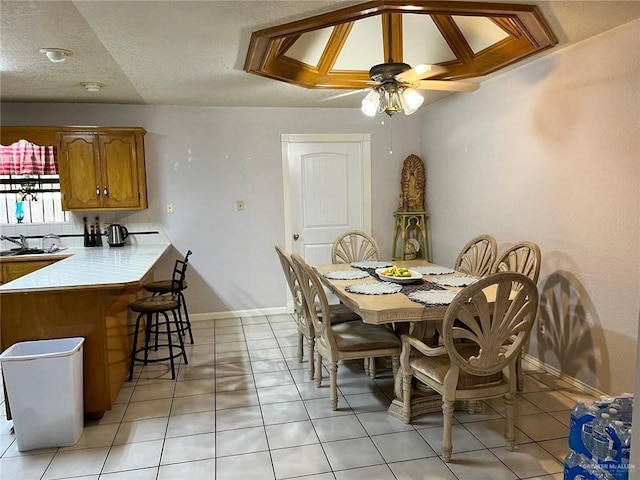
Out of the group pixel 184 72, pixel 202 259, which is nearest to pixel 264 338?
pixel 202 259

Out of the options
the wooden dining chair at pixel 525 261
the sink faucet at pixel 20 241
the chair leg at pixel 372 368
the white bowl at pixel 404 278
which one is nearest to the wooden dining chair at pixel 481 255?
the wooden dining chair at pixel 525 261

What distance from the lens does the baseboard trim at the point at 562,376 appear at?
2.92 meters

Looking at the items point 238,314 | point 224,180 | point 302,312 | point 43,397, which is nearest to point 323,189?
point 224,180

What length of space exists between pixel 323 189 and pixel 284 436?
9.89 ft

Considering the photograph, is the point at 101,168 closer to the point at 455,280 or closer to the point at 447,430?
the point at 455,280

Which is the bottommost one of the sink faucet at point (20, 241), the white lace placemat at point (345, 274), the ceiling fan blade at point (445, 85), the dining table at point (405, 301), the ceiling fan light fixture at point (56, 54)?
the dining table at point (405, 301)

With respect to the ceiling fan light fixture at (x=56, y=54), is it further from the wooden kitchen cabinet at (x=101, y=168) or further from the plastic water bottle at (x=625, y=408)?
the plastic water bottle at (x=625, y=408)

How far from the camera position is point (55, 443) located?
8.06 feet

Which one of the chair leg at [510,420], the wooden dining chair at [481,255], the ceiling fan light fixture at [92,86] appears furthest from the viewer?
the ceiling fan light fixture at [92,86]

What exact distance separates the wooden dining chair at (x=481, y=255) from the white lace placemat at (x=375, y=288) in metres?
0.85

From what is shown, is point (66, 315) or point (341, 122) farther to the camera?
point (341, 122)

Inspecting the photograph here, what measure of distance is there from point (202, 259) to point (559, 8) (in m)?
3.76

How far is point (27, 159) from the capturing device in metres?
4.36

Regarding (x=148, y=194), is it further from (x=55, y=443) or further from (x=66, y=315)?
(x=55, y=443)
